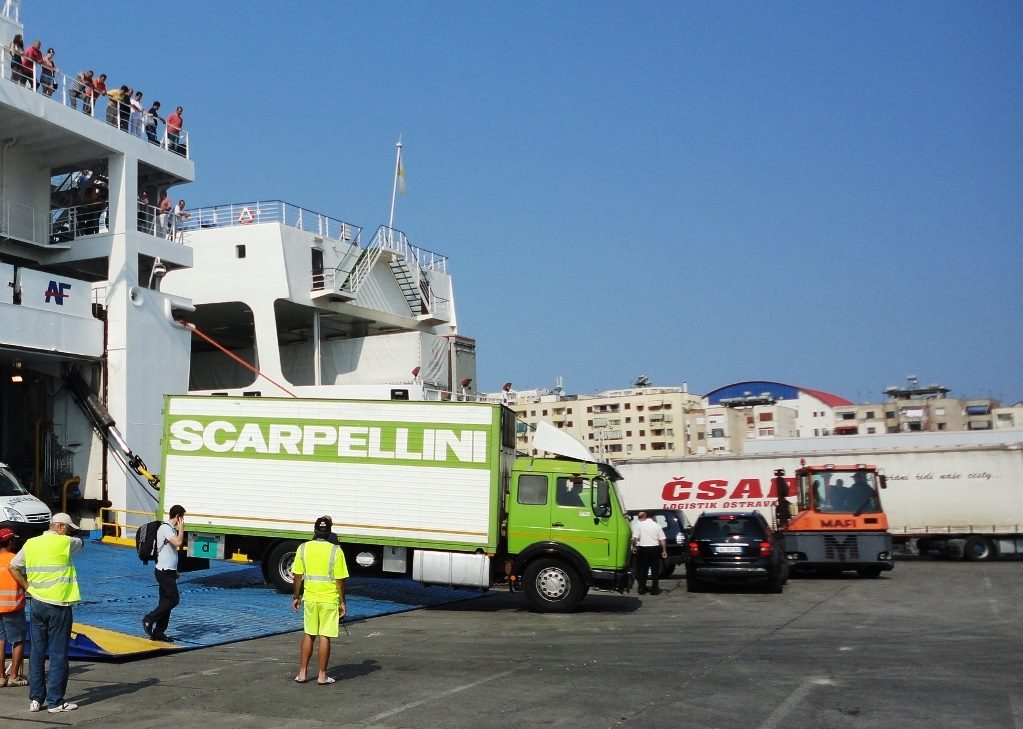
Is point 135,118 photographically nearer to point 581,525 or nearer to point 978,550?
point 581,525

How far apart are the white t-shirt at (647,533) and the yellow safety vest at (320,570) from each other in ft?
33.1

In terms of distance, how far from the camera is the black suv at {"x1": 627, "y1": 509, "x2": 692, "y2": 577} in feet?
74.6

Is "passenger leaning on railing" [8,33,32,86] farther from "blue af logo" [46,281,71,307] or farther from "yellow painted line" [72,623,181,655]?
"yellow painted line" [72,623,181,655]

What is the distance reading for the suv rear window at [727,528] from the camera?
18109 millimetres

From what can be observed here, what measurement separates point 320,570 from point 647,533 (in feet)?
34.3

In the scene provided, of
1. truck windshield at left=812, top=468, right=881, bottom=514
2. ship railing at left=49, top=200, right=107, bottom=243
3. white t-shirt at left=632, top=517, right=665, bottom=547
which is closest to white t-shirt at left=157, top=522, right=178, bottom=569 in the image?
white t-shirt at left=632, top=517, right=665, bottom=547

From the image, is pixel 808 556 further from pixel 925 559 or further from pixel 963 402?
pixel 963 402

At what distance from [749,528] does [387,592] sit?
683 centimetres

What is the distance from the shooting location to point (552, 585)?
1484cm

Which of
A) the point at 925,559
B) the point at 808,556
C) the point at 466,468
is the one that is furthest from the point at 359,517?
the point at 925,559

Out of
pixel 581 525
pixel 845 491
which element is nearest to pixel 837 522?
pixel 845 491

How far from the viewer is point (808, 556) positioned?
2158 centimetres

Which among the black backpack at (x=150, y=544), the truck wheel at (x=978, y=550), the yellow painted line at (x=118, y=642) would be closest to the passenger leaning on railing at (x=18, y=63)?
the black backpack at (x=150, y=544)

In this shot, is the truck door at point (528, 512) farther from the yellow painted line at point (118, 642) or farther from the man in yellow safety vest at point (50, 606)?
the man in yellow safety vest at point (50, 606)
